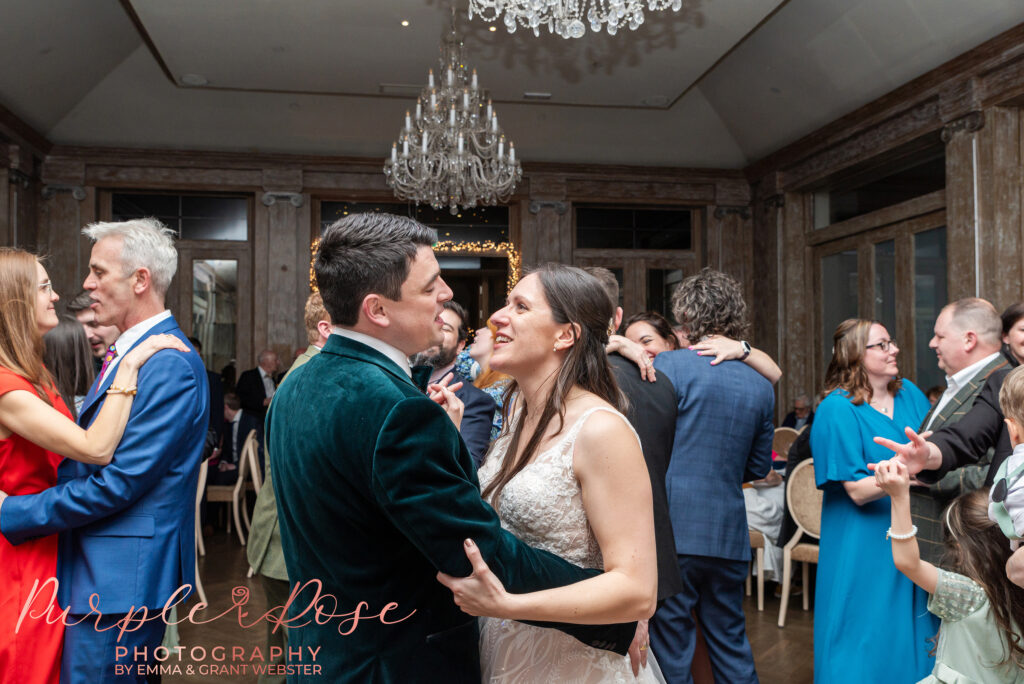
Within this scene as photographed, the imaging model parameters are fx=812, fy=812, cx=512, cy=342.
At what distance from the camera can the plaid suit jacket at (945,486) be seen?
285 centimetres

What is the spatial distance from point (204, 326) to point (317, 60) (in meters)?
3.65

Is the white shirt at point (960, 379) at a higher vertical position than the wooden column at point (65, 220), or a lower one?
lower

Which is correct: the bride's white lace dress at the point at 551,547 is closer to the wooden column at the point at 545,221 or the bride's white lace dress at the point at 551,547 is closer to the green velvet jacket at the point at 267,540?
the green velvet jacket at the point at 267,540

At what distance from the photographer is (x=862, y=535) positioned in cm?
305

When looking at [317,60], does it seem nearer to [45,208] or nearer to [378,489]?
[45,208]

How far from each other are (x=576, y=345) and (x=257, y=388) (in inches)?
289

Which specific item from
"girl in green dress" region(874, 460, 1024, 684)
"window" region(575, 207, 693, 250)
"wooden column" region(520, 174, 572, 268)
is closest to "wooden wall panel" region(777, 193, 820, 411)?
"window" region(575, 207, 693, 250)

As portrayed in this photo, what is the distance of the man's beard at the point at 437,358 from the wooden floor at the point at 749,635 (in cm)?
202

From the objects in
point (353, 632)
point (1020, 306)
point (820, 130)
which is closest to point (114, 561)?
point (353, 632)

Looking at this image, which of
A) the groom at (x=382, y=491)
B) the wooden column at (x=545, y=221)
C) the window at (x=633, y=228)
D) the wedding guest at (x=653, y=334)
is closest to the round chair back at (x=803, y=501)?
the wedding guest at (x=653, y=334)

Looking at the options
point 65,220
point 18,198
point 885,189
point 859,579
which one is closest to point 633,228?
point 885,189

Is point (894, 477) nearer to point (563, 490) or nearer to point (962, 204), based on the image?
point (563, 490)

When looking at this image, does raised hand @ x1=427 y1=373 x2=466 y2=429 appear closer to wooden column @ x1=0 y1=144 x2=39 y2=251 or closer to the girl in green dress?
the girl in green dress

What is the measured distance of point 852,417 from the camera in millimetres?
3100
